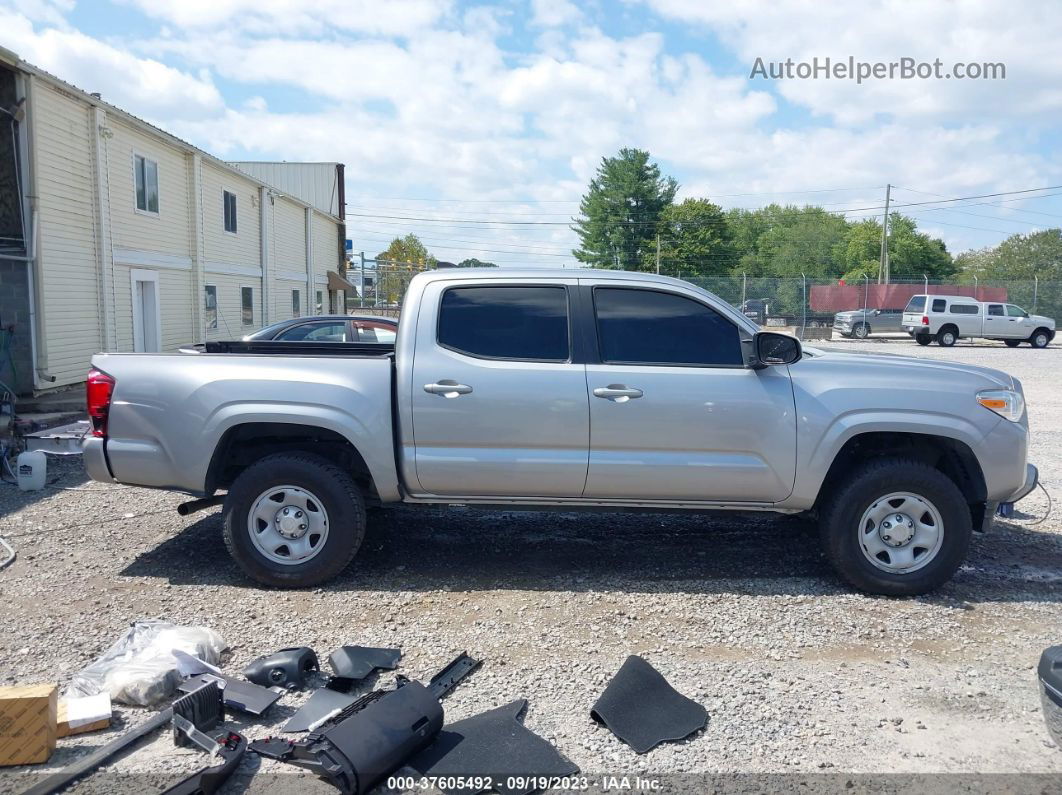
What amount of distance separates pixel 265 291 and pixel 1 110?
45.2 feet

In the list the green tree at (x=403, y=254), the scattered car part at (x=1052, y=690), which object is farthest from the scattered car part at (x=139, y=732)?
the green tree at (x=403, y=254)

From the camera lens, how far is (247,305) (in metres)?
25.0

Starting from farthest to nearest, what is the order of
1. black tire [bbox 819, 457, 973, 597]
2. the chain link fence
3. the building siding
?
the chain link fence < the building siding < black tire [bbox 819, 457, 973, 597]

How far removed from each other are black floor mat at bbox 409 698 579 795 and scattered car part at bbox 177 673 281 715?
31.1 inches

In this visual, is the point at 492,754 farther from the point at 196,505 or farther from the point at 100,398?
the point at 100,398

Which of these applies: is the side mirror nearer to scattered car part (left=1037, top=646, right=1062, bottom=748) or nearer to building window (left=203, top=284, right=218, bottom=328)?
scattered car part (left=1037, top=646, right=1062, bottom=748)

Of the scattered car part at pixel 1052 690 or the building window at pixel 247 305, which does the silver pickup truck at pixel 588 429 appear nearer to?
the scattered car part at pixel 1052 690

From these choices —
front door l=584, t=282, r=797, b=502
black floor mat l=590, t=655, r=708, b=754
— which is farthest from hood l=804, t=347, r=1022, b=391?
black floor mat l=590, t=655, r=708, b=754

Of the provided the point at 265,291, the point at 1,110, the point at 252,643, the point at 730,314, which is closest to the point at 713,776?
the point at 252,643

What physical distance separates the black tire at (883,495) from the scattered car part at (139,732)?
3498 millimetres

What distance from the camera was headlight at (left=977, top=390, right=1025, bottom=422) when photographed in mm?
5070

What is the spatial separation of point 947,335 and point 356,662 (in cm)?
3336

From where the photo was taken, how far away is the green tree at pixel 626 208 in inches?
2672

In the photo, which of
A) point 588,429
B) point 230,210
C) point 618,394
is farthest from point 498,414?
point 230,210
